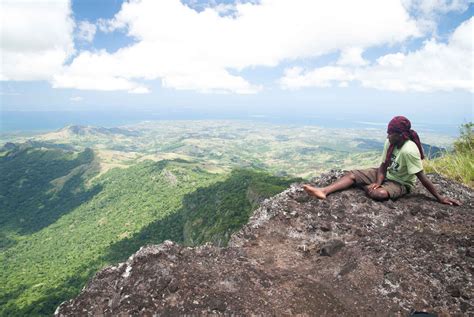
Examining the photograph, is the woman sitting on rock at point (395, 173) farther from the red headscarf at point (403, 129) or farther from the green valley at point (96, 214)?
the green valley at point (96, 214)

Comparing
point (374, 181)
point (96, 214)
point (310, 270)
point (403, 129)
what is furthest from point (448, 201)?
point (96, 214)

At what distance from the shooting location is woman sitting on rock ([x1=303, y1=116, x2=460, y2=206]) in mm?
7691

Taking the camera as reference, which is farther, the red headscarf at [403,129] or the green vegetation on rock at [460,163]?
the green vegetation on rock at [460,163]

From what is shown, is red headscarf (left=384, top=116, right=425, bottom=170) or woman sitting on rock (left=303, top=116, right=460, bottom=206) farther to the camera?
red headscarf (left=384, top=116, right=425, bottom=170)

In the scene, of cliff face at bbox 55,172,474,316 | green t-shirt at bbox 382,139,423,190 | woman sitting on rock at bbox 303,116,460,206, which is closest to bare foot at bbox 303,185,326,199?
woman sitting on rock at bbox 303,116,460,206

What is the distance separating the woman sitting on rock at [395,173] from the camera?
7691 mm

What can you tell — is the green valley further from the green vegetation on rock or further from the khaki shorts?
the khaki shorts

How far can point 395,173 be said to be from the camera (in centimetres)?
826

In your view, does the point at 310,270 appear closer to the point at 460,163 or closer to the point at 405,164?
the point at 405,164

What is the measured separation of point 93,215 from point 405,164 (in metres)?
149

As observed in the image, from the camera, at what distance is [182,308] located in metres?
4.21

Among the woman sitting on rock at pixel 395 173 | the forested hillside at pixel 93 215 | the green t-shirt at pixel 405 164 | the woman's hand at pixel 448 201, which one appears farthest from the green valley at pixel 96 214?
the woman's hand at pixel 448 201

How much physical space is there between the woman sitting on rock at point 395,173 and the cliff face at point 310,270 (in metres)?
0.59

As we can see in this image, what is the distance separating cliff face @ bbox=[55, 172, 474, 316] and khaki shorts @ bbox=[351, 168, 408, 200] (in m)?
0.68
